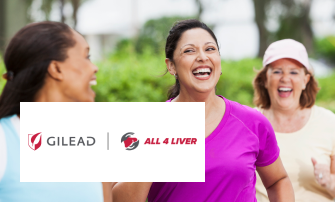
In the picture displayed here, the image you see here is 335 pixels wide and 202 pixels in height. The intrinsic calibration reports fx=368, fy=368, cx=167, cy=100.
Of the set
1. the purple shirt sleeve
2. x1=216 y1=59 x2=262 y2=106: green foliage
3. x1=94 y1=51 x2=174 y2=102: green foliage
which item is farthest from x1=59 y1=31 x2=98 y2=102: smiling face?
x1=216 y1=59 x2=262 y2=106: green foliage

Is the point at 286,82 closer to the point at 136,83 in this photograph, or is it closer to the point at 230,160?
the point at 230,160

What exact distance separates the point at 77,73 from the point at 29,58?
0.21m

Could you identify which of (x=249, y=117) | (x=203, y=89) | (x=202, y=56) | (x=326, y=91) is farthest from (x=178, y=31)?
(x=326, y=91)

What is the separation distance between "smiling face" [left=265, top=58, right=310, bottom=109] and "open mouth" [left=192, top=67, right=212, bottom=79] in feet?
3.77

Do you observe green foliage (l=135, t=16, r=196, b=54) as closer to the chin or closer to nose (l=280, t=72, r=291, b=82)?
nose (l=280, t=72, r=291, b=82)

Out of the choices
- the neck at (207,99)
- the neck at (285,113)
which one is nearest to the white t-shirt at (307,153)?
the neck at (285,113)

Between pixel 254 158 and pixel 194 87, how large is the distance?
21.2 inches

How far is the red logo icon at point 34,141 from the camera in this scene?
5.41ft

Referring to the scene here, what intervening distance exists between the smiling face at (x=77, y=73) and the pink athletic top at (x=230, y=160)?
710 millimetres

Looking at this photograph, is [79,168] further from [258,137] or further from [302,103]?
[302,103]

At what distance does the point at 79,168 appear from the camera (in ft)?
Result: 5.57

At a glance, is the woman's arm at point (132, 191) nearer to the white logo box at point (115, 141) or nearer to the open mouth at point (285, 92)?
the white logo box at point (115, 141)

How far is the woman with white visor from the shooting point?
2.85 meters

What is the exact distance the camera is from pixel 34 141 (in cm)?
169
